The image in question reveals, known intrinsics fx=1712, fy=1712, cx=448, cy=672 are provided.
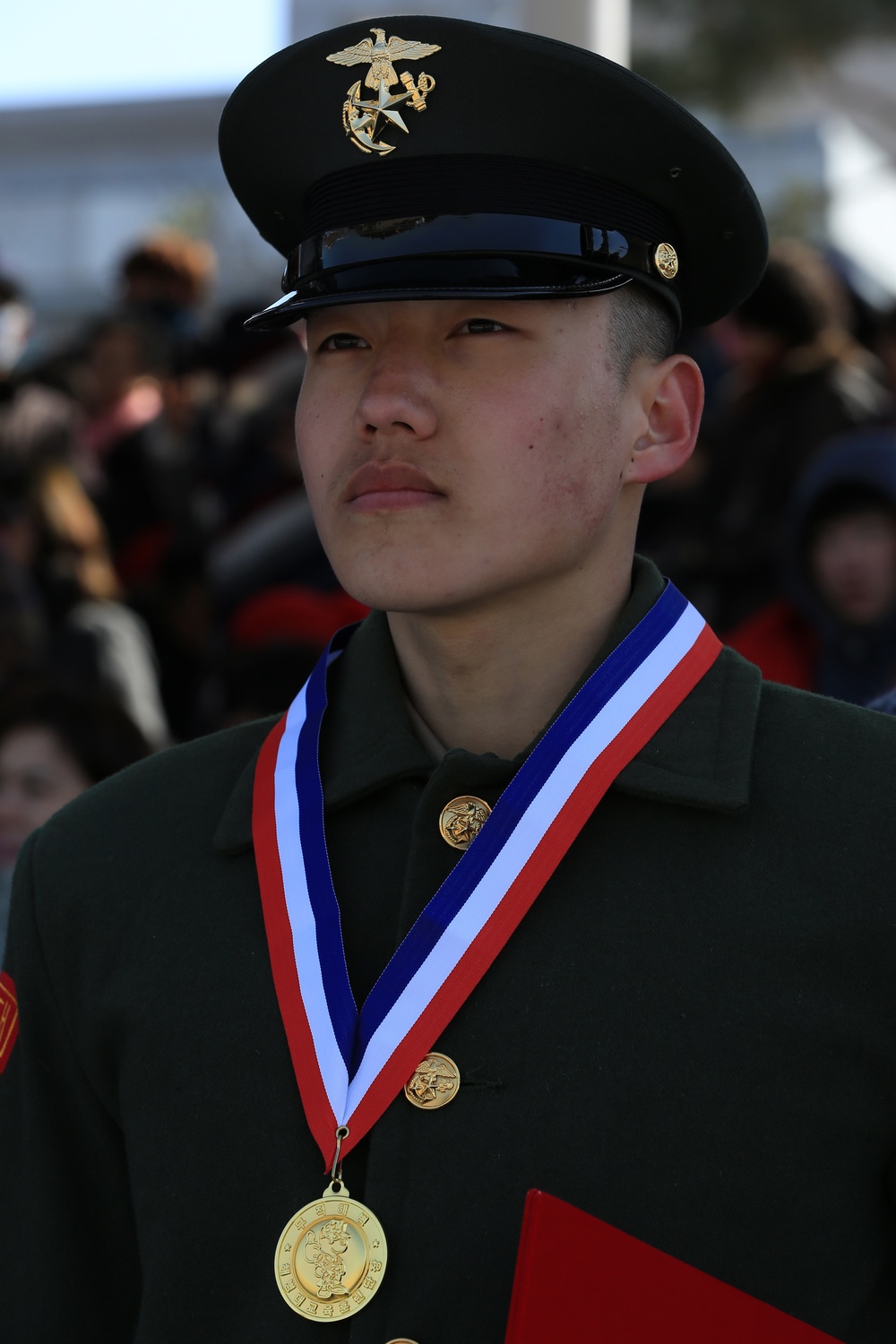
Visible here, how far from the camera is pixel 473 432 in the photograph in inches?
79.7

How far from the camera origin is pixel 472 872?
199cm

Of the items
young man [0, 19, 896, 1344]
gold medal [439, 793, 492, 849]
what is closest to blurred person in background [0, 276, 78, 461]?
young man [0, 19, 896, 1344]

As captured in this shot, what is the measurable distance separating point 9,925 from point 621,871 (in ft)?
2.76

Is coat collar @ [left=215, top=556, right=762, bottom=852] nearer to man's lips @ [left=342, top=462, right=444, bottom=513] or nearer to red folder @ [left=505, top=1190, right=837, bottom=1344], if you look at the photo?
man's lips @ [left=342, top=462, right=444, bottom=513]

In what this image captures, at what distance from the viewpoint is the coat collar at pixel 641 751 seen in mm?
2043

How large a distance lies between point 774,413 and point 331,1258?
161 inches

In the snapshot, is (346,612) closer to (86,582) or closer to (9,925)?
(86,582)

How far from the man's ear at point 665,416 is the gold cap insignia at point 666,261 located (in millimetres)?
112

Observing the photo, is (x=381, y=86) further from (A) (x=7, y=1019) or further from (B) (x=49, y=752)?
(B) (x=49, y=752)

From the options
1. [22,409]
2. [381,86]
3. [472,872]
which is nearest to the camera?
[472,872]

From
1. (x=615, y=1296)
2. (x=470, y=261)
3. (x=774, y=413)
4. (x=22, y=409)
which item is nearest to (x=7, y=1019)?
(x=615, y=1296)

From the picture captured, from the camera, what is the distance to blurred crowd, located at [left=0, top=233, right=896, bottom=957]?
4.69m

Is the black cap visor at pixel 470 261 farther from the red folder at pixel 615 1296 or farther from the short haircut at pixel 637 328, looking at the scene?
the red folder at pixel 615 1296

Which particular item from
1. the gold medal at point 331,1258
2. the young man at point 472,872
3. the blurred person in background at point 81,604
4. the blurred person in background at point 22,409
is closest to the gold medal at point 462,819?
the young man at point 472,872
